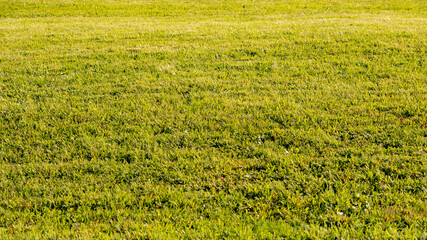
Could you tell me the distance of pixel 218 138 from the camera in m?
5.03

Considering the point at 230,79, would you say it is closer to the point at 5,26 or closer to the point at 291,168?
the point at 291,168

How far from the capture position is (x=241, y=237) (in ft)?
10.9

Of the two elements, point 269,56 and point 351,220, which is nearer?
point 351,220

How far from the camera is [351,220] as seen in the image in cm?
349

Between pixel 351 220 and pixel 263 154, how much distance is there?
1.43 meters

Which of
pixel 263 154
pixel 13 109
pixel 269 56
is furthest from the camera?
pixel 269 56

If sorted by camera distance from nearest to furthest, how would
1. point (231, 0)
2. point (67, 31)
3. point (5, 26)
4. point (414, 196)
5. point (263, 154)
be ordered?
point (414, 196), point (263, 154), point (67, 31), point (5, 26), point (231, 0)

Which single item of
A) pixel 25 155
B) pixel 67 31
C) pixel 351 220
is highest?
pixel 67 31

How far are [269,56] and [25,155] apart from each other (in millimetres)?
5761

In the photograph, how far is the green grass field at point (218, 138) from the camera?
11.7ft

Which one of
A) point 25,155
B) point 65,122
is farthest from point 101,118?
point 25,155

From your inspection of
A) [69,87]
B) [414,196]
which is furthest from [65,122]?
[414,196]

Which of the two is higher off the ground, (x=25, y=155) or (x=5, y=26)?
(x=5, y=26)

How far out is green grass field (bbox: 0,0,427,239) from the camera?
3.58 metres
